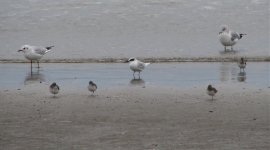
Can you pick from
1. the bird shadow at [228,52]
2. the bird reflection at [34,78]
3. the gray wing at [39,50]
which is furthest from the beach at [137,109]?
the bird shadow at [228,52]

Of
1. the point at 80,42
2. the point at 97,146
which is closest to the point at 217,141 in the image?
the point at 97,146

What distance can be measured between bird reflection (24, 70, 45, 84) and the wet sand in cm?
95

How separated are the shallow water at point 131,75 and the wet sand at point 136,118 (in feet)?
1.95

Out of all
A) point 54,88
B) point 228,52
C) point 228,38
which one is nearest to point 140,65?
point 54,88

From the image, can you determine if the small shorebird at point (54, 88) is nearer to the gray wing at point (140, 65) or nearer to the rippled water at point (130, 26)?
the gray wing at point (140, 65)

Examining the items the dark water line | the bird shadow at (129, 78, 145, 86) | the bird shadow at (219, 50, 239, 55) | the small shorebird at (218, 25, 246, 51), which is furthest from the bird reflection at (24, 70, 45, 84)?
the small shorebird at (218, 25, 246, 51)

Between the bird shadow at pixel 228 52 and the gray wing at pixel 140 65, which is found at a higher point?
the bird shadow at pixel 228 52

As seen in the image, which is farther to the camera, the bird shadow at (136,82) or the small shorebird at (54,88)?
the bird shadow at (136,82)

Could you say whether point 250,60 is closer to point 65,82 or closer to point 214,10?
point 65,82

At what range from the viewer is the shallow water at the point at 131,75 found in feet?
47.1

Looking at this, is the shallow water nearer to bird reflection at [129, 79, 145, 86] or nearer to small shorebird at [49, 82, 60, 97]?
bird reflection at [129, 79, 145, 86]

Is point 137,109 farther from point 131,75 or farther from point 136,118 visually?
point 131,75

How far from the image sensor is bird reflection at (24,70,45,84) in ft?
49.0

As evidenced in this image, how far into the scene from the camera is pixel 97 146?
871cm
